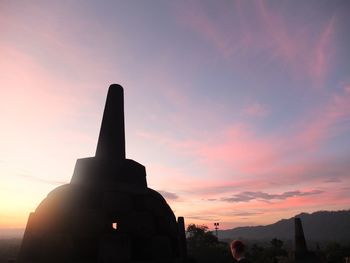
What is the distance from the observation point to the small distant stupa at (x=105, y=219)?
5.44 m

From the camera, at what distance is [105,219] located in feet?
18.8

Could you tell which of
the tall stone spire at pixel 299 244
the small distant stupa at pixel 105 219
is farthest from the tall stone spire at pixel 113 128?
the tall stone spire at pixel 299 244

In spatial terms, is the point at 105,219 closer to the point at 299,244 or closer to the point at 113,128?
the point at 113,128

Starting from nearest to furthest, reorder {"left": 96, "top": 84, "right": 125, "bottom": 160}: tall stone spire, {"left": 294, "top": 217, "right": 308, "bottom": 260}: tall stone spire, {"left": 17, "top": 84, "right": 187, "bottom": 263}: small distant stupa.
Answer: {"left": 17, "top": 84, "right": 187, "bottom": 263}: small distant stupa, {"left": 96, "top": 84, "right": 125, "bottom": 160}: tall stone spire, {"left": 294, "top": 217, "right": 308, "bottom": 260}: tall stone spire

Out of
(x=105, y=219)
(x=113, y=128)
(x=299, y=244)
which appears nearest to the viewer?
(x=105, y=219)

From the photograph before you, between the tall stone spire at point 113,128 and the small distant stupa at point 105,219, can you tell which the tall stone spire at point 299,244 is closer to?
the small distant stupa at point 105,219

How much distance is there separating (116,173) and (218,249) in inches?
1497

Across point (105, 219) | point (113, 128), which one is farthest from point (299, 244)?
point (105, 219)

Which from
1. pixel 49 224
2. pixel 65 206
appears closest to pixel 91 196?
pixel 65 206

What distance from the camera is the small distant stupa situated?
214 inches

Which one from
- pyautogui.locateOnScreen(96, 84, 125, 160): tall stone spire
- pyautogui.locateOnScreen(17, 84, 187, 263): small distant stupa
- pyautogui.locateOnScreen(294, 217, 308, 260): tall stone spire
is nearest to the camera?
pyautogui.locateOnScreen(17, 84, 187, 263): small distant stupa

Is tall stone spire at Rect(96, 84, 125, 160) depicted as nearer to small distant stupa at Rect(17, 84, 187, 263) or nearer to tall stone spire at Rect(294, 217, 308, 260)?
small distant stupa at Rect(17, 84, 187, 263)

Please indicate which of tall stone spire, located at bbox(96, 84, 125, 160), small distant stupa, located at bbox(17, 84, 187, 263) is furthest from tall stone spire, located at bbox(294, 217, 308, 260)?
tall stone spire, located at bbox(96, 84, 125, 160)

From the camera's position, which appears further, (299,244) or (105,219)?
(299,244)
